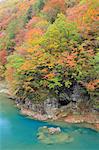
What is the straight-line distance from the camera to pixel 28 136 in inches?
1014

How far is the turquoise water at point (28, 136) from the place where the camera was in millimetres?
23734

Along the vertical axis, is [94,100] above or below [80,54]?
below

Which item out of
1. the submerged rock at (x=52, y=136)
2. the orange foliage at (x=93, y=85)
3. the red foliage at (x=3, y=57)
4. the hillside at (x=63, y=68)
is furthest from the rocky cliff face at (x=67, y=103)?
the red foliage at (x=3, y=57)

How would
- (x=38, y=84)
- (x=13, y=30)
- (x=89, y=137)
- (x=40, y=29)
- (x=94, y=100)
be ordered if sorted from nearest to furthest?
(x=89, y=137)
(x=94, y=100)
(x=38, y=84)
(x=40, y=29)
(x=13, y=30)

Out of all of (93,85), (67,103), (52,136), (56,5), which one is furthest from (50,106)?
(56,5)

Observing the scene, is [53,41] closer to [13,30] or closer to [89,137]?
[89,137]

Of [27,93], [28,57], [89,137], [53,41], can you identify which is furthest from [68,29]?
[89,137]

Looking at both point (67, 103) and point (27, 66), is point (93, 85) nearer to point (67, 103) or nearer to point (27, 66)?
point (67, 103)

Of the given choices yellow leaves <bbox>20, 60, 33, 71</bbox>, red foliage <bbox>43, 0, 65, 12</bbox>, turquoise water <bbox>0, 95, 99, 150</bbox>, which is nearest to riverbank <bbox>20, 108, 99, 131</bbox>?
turquoise water <bbox>0, 95, 99, 150</bbox>

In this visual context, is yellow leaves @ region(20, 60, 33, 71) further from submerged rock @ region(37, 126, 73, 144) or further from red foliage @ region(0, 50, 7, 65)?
red foliage @ region(0, 50, 7, 65)

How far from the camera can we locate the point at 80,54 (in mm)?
30500

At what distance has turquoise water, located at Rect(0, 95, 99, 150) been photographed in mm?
23734

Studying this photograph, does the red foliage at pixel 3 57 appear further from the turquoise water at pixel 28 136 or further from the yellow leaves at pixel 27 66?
the turquoise water at pixel 28 136

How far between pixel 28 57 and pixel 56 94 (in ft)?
15.5
